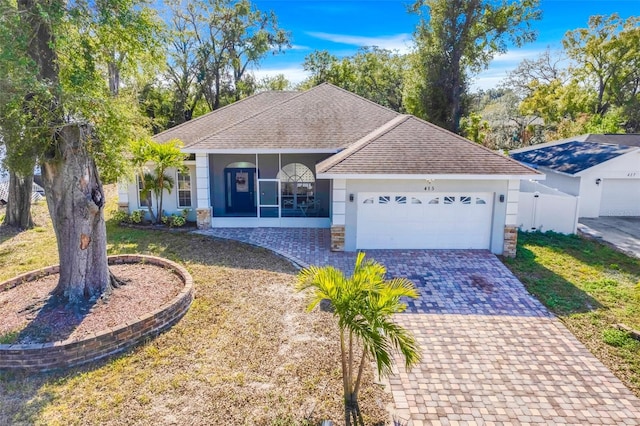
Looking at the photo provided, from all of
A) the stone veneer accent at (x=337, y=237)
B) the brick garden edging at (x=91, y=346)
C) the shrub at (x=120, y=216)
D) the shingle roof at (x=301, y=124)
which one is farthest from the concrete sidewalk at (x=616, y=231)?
the shrub at (x=120, y=216)

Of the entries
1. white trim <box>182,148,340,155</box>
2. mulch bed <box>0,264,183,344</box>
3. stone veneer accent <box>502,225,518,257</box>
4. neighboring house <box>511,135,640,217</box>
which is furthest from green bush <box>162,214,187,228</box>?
neighboring house <box>511,135,640,217</box>

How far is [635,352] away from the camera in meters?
7.12

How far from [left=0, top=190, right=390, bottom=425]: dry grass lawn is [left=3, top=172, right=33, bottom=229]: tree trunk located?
9.68m

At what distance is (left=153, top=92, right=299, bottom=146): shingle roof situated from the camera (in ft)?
54.8

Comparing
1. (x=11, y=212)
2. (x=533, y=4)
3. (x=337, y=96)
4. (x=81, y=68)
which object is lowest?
(x=11, y=212)

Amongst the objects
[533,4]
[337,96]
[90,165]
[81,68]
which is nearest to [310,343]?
[90,165]

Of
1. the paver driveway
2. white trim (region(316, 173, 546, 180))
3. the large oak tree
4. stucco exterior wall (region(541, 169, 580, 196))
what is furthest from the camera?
stucco exterior wall (region(541, 169, 580, 196))

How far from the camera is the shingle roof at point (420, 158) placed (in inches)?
466

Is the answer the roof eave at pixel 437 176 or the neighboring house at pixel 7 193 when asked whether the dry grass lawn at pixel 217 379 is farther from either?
the neighboring house at pixel 7 193

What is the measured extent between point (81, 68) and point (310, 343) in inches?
255

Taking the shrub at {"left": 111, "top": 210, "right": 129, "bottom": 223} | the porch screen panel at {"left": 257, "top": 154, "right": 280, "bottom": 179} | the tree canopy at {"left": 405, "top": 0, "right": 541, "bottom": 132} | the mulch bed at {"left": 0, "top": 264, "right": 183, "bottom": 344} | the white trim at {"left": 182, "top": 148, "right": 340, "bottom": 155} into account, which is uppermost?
the tree canopy at {"left": 405, "top": 0, "right": 541, "bottom": 132}

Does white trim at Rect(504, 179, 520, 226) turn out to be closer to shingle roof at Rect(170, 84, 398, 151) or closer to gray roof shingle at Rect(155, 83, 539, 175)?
gray roof shingle at Rect(155, 83, 539, 175)

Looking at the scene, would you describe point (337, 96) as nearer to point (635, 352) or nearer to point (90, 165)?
point (90, 165)

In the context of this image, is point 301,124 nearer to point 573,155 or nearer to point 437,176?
point 437,176
